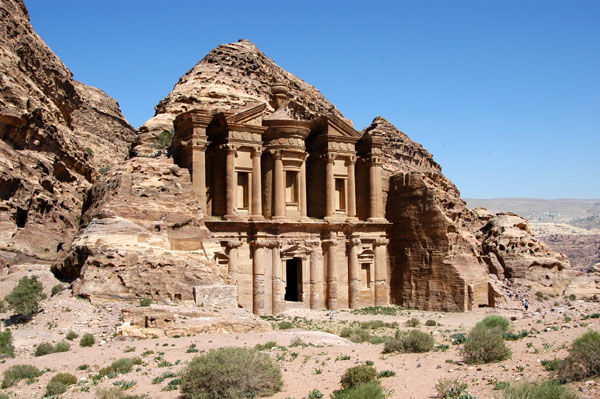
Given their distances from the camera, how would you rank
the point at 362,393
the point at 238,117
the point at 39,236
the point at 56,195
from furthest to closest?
the point at 238,117
the point at 56,195
the point at 39,236
the point at 362,393

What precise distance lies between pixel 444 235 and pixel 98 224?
2151 cm

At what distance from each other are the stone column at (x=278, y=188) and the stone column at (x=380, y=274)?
7411 mm

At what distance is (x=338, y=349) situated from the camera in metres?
18.2

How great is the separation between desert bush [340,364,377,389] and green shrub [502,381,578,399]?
3.24 meters

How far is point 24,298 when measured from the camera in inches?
789

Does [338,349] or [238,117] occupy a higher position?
[238,117]

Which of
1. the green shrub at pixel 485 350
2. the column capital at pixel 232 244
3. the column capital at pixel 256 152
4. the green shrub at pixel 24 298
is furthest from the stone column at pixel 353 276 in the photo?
the green shrub at pixel 485 350

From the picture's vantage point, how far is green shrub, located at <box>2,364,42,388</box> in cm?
1476

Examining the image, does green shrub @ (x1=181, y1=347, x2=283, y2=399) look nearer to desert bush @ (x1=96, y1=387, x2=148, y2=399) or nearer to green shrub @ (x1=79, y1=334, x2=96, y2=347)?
desert bush @ (x1=96, y1=387, x2=148, y2=399)

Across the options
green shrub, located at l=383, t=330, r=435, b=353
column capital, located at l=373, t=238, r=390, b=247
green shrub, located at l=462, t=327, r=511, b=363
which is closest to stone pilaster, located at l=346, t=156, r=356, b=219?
column capital, located at l=373, t=238, r=390, b=247

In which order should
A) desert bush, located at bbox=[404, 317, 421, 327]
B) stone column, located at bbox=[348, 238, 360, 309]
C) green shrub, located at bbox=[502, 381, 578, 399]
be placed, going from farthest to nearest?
stone column, located at bbox=[348, 238, 360, 309]
desert bush, located at bbox=[404, 317, 421, 327]
green shrub, located at bbox=[502, 381, 578, 399]

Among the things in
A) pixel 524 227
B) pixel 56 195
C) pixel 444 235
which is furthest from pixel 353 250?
pixel 56 195

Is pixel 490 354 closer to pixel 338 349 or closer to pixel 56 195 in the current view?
pixel 338 349

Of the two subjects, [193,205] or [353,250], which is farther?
[353,250]
